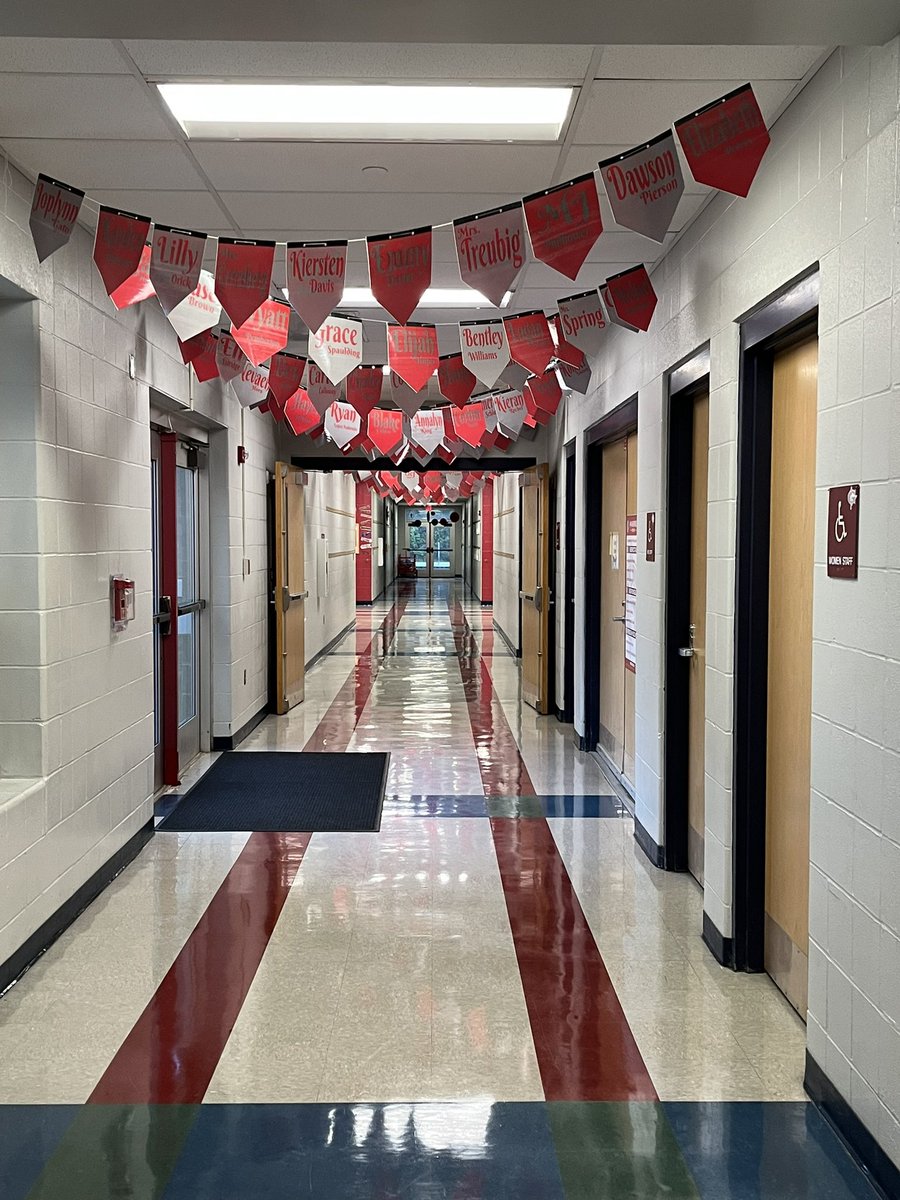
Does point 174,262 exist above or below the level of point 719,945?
above

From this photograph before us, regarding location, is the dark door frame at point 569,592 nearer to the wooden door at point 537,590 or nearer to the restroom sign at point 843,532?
the wooden door at point 537,590

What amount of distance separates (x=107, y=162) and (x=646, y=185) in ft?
5.61

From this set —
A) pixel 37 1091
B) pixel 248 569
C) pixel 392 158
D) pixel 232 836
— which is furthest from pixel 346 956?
pixel 248 569

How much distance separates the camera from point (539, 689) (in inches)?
324

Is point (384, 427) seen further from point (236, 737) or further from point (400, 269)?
point (400, 269)

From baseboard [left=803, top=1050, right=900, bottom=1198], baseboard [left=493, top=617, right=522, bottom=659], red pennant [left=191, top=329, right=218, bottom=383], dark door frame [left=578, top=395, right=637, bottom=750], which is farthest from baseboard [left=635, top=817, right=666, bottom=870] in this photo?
baseboard [left=493, top=617, right=522, bottom=659]

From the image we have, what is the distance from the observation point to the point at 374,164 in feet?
10.5

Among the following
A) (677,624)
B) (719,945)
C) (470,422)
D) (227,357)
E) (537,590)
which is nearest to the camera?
(719,945)

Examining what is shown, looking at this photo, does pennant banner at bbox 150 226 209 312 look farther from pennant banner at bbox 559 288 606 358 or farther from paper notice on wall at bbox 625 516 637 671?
paper notice on wall at bbox 625 516 637 671

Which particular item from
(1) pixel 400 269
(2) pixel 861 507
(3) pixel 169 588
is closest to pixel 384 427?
(3) pixel 169 588

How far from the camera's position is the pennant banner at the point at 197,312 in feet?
14.2

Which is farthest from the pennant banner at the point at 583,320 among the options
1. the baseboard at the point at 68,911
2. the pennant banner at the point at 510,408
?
the baseboard at the point at 68,911

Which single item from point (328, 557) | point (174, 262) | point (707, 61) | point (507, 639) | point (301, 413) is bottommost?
point (507, 639)

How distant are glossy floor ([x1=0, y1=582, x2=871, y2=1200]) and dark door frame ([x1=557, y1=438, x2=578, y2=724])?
2.85 m
